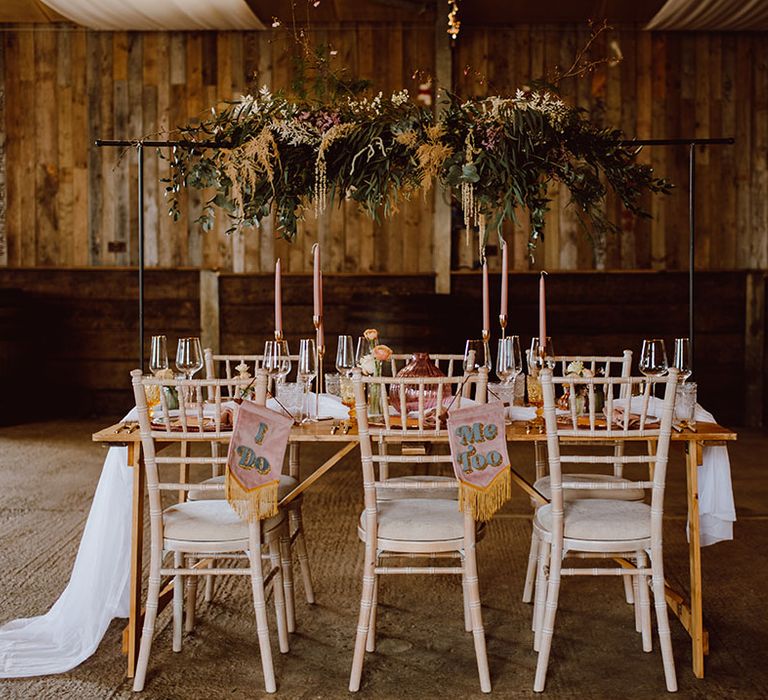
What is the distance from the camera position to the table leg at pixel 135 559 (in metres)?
2.58

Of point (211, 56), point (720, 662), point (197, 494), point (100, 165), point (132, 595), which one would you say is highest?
point (211, 56)

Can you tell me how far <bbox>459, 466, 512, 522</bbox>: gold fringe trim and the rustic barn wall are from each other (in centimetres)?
523

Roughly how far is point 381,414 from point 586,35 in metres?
5.78

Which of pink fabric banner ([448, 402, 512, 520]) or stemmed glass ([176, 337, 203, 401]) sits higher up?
stemmed glass ([176, 337, 203, 401])

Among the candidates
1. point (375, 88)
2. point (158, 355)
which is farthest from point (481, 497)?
point (375, 88)

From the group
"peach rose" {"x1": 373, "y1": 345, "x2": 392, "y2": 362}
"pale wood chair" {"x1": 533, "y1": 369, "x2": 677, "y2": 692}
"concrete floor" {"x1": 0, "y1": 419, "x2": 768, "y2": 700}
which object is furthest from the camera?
"peach rose" {"x1": 373, "y1": 345, "x2": 392, "y2": 362}

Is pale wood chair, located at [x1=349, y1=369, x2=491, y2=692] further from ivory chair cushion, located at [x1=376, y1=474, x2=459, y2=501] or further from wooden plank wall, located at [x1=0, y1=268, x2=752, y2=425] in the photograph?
wooden plank wall, located at [x1=0, y1=268, x2=752, y2=425]

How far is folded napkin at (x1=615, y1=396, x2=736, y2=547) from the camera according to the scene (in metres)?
2.78

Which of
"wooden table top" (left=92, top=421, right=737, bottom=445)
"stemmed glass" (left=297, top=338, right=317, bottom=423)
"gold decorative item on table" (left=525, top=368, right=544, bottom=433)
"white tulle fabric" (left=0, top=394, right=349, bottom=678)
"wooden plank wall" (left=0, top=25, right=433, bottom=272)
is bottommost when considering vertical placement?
"white tulle fabric" (left=0, top=394, right=349, bottom=678)

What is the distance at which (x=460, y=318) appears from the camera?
673cm

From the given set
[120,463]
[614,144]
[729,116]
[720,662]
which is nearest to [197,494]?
[120,463]

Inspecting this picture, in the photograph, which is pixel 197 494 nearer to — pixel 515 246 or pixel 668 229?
pixel 515 246

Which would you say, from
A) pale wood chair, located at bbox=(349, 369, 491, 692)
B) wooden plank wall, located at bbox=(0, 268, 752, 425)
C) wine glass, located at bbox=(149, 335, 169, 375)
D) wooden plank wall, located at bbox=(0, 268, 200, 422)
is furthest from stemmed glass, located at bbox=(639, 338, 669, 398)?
wooden plank wall, located at bbox=(0, 268, 200, 422)

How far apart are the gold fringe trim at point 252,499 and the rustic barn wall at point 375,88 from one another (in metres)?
5.27
